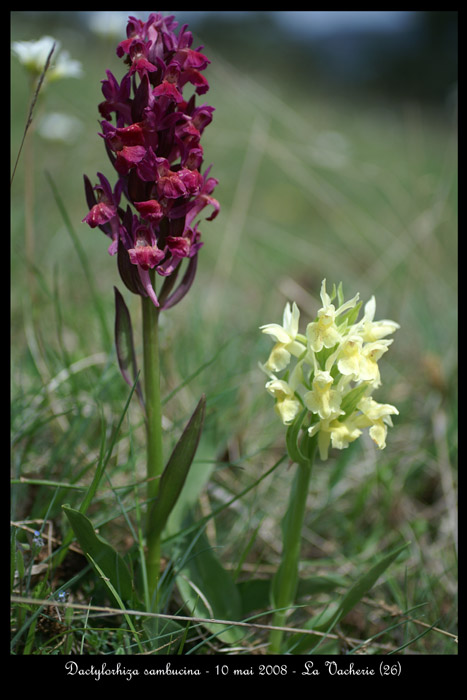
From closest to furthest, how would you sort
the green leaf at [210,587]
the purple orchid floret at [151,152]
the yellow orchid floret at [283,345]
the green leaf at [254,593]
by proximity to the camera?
the purple orchid floret at [151,152]
the yellow orchid floret at [283,345]
the green leaf at [210,587]
the green leaf at [254,593]

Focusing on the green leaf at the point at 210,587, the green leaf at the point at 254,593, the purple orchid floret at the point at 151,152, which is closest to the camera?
the purple orchid floret at the point at 151,152

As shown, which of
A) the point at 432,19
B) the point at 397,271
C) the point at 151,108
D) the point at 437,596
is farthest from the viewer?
the point at 432,19

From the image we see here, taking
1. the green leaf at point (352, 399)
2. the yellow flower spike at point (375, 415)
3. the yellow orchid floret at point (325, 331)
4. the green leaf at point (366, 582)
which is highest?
the yellow orchid floret at point (325, 331)

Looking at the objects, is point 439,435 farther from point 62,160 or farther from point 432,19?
point 432,19

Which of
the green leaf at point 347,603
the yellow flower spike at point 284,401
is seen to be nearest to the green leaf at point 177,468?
the yellow flower spike at point 284,401

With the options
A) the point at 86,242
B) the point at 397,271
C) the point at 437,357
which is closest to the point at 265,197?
the point at 397,271

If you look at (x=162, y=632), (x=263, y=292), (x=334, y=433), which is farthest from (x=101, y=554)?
(x=263, y=292)

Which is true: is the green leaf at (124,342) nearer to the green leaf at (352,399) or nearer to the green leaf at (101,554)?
the green leaf at (101,554)
